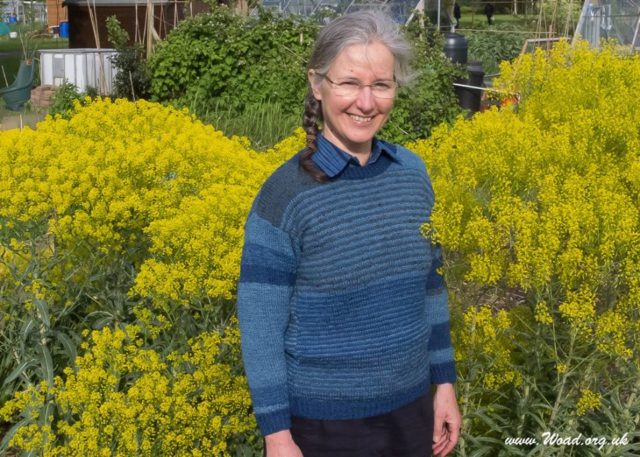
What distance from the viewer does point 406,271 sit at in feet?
7.62

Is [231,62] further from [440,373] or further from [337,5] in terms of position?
[440,373]

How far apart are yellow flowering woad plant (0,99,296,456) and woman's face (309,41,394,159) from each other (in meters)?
1.15

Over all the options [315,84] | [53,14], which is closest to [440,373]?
[315,84]

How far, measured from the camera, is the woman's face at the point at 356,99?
220 cm

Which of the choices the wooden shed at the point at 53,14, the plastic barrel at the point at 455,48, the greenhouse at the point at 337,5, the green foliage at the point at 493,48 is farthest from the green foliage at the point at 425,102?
the wooden shed at the point at 53,14

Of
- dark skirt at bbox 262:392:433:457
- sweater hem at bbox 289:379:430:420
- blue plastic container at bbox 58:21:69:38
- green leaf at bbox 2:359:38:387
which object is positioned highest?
sweater hem at bbox 289:379:430:420

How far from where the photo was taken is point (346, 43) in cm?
220

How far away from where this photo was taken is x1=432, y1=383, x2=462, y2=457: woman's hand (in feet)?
8.36

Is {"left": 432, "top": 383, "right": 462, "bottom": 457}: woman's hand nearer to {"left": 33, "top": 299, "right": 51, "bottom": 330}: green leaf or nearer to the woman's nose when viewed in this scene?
the woman's nose

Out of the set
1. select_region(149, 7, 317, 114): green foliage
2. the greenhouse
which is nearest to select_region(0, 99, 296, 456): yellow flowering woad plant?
select_region(149, 7, 317, 114): green foliage

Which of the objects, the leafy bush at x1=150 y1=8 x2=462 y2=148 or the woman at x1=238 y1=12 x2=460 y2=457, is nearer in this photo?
the woman at x1=238 y1=12 x2=460 y2=457

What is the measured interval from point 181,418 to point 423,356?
1.05 meters

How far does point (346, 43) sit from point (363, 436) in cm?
96

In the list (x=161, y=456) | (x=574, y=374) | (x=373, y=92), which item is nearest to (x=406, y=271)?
(x=373, y=92)
